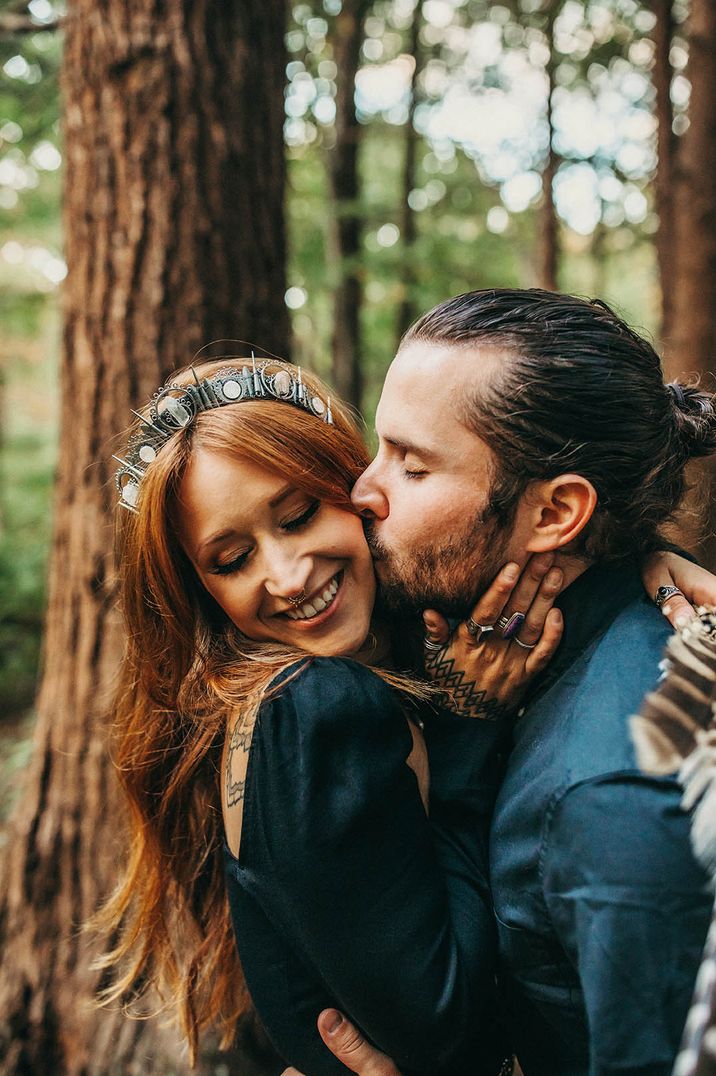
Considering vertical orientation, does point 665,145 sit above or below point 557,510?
above

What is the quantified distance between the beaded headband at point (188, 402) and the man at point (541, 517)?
34cm

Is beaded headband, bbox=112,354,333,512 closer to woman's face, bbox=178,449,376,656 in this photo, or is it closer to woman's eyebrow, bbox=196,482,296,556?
woman's face, bbox=178,449,376,656

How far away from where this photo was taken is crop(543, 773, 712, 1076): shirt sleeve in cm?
148

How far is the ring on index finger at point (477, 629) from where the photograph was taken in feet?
7.18

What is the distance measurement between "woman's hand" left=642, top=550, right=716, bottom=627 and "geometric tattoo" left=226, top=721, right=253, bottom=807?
108 centimetres

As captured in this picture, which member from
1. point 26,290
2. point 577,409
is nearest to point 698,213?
point 577,409

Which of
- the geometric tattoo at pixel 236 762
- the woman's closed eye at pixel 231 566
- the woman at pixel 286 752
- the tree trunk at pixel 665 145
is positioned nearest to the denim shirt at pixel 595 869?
the woman at pixel 286 752

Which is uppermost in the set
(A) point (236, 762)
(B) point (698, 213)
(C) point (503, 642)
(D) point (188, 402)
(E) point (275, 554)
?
(B) point (698, 213)

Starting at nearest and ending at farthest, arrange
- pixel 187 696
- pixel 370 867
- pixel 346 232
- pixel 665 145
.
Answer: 1. pixel 370 867
2. pixel 187 696
3. pixel 665 145
4. pixel 346 232

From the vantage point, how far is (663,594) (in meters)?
2.13

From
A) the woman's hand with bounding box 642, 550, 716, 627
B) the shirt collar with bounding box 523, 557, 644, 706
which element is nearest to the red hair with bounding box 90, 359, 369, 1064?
the shirt collar with bounding box 523, 557, 644, 706

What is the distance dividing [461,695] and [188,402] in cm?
112

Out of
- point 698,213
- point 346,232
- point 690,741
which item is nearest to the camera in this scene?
point 690,741

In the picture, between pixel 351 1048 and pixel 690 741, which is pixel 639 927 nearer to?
pixel 690 741
